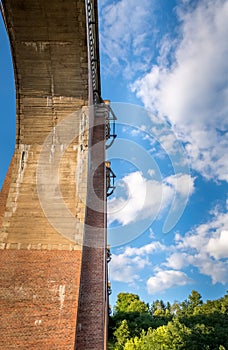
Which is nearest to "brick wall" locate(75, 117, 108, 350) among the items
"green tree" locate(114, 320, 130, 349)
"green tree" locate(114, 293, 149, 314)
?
"green tree" locate(114, 320, 130, 349)

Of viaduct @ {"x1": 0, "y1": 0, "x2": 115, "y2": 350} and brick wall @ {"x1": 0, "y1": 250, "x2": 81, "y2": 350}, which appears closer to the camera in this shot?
brick wall @ {"x1": 0, "y1": 250, "x2": 81, "y2": 350}

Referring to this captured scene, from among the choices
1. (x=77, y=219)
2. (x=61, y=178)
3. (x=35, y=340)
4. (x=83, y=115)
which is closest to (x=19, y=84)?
(x=83, y=115)

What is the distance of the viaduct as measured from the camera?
21.5 feet

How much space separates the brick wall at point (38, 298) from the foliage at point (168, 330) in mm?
18811

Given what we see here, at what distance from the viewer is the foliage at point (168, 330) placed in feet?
76.7

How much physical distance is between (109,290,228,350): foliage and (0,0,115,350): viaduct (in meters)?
17.8

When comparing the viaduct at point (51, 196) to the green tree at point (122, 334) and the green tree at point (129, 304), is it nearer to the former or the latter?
the green tree at point (122, 334)

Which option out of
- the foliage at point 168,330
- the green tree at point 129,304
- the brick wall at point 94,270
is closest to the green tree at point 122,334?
the foliage at point 168,330

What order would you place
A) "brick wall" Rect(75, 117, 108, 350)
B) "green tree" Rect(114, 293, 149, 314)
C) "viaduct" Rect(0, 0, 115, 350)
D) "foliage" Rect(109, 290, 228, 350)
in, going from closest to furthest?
"viaduct" Rect(0, 0, 115, 350) < "brick wall" Rect(75, 117, 108, 350) < "foliage" Rect(109, 290, 228, 350) < "green tree" Rect(114, 293, 149, 314)

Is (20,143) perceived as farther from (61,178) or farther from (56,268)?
(56,268)

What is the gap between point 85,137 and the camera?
8.62 meters

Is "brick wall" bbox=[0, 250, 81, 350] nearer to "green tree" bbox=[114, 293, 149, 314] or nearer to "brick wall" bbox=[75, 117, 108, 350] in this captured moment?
"brick wall" bbox=[75, 117, 108, 350]

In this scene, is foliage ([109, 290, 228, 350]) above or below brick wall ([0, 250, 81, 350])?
above

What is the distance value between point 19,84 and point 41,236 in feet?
13.2
